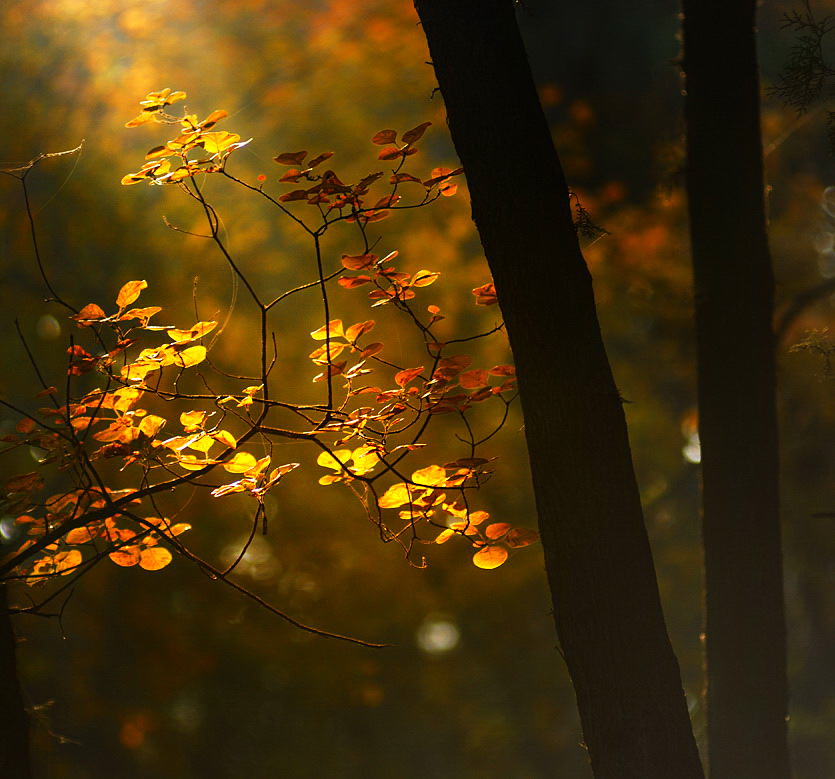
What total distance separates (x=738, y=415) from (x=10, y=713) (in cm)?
153

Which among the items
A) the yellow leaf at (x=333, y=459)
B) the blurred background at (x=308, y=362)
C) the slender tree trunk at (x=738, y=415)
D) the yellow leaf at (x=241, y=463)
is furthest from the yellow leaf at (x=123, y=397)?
the blurred background at (x=308, y=362)

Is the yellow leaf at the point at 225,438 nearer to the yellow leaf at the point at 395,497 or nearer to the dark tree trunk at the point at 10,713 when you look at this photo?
the yellow leaf at the point at 395,497

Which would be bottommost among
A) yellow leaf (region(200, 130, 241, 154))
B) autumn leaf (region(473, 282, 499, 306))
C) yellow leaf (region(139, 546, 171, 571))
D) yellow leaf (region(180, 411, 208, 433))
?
yellow leaf (region(139, 546, 171, 571))

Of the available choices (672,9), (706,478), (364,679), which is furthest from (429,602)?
(672,9)

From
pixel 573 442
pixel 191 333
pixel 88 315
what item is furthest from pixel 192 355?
pixel 573 442

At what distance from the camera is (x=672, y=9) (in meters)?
2.87

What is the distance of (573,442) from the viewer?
858mm

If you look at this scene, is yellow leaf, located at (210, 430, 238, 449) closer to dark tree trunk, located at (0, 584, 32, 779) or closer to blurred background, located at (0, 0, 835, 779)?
A: dark tree trunk, located at (0, 584, 32, 779)

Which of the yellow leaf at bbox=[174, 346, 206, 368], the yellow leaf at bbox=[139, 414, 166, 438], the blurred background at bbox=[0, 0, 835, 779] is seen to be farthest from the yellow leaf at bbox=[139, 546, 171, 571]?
the blurred background at bbox=[0, 0, 835, 779]

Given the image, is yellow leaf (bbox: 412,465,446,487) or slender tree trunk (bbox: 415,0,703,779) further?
yellow leaf (bbox: 412,465,446,487)

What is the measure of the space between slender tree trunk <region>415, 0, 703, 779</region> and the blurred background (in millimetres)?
1991

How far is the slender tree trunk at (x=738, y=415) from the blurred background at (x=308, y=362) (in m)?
1.46

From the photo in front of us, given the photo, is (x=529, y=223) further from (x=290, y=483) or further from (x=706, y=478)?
(x=290, y=483)

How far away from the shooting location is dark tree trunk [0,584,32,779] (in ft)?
4.79
